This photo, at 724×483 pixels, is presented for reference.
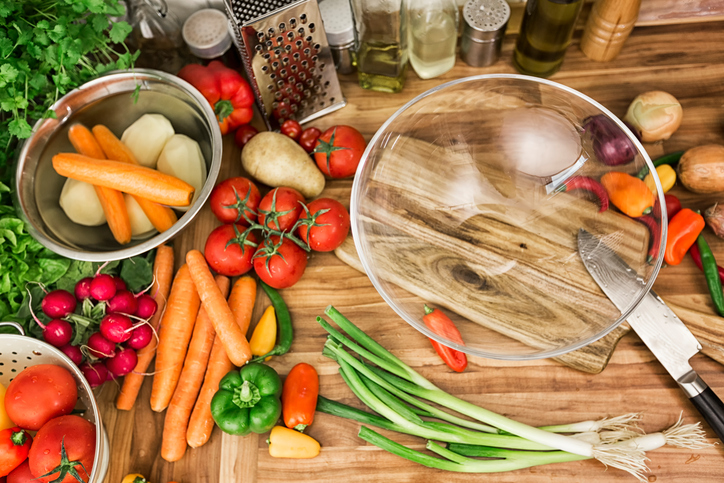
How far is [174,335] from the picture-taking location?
1004 mm

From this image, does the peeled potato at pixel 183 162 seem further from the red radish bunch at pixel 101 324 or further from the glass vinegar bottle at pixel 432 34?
the glass vinegar bottle at pixel 432 34

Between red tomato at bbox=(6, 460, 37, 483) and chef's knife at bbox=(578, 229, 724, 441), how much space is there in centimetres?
101

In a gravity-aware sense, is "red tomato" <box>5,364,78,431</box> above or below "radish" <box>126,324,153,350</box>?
above

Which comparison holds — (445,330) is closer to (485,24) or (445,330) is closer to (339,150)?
(339,150)

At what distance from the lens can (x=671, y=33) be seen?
117cm

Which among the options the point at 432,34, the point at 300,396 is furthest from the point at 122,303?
the point at 432,34

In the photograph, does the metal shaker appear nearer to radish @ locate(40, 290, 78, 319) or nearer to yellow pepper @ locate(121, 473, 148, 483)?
radish @ locate(40, 290, 78, 319)

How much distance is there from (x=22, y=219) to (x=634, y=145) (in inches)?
44.6

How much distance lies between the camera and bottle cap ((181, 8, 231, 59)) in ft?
3.63

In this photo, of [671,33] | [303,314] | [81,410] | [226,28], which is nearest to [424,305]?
Result: [303,314]

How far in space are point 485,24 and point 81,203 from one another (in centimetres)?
93

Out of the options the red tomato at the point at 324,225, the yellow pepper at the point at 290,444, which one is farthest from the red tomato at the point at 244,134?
the yellow pepper at the point at 290,444

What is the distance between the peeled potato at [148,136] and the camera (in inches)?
41.5

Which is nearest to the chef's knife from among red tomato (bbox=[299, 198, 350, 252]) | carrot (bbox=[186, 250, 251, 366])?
red tomato (bbox=[299, 198, 350, 252])
